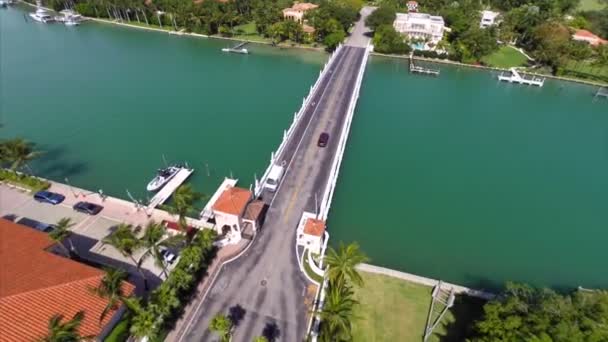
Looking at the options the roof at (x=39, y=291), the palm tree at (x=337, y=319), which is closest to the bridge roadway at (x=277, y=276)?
the palm tree at (x=337, y=319)

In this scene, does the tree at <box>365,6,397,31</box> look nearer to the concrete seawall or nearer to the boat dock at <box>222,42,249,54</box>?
the boat dock at <box>222,42,249,54</box>

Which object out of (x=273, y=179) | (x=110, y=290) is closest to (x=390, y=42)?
(x=273, y=179)

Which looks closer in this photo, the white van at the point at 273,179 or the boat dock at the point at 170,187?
the white van at the point at 273,179

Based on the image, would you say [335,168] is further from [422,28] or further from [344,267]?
[422,28]

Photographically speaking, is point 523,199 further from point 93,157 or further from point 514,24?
point 514,24

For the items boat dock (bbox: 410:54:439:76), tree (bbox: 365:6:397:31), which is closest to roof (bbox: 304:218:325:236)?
boat dock (bbox: 410:54:439:76)

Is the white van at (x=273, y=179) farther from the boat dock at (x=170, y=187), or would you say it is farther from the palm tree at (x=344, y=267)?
the palm tree at (x=344, y=267)
